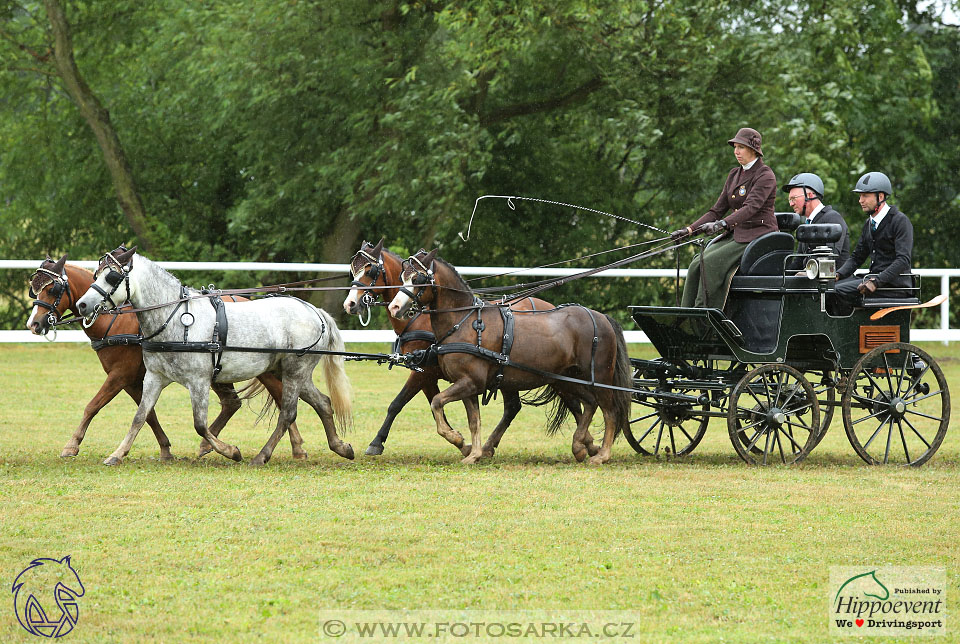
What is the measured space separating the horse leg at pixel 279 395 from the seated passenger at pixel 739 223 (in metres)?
3.39

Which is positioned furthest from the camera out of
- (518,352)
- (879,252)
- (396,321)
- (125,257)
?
(396,321)

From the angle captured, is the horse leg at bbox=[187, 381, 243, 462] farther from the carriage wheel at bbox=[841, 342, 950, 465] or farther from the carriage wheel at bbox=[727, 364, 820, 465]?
the carriage wheel at bbox=[841, 342, 950, 465]

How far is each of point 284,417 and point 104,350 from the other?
147 cm

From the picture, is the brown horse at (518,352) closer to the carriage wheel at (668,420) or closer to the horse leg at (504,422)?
the carriage wheel at (668,420)

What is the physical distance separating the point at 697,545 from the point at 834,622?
1.42 meters

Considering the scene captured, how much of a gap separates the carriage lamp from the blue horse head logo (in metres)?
5.90

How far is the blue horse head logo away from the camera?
493 centimetres

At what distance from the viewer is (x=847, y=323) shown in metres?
9.70

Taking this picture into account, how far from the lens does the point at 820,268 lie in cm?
942

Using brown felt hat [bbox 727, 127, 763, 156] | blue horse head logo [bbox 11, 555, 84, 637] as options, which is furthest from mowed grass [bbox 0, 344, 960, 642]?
brown felt hat [bbox 727, 127, 763, 156]

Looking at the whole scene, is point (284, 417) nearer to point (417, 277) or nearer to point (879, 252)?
point (417, 277)

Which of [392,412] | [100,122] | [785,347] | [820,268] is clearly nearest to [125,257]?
[392,412]

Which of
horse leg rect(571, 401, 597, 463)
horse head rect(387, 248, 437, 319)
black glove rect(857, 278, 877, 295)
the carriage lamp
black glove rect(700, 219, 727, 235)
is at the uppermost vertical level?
black glove rect(700, 219, 727, 235)

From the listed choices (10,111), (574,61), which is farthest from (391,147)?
(10,111)
